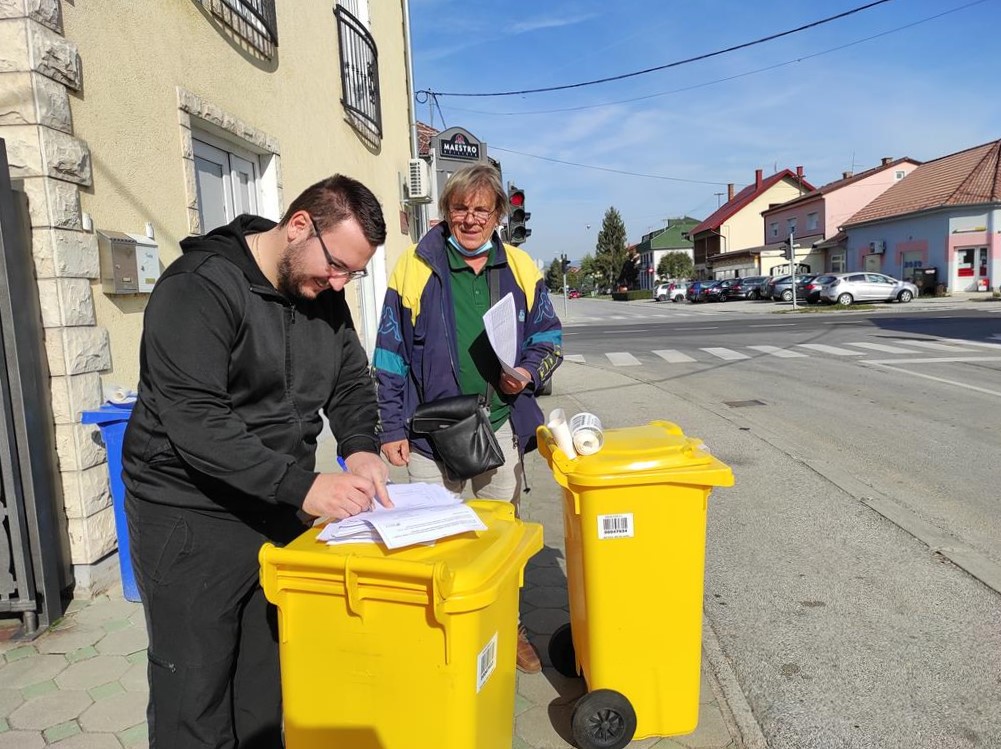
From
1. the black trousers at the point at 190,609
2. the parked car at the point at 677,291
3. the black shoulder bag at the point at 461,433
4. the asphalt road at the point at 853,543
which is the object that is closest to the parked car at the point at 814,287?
the parked car at the point at 677,291

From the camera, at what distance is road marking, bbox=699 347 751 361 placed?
14.3 m

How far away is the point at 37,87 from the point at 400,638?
10.6 ft

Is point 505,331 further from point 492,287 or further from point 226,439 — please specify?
point 226,439

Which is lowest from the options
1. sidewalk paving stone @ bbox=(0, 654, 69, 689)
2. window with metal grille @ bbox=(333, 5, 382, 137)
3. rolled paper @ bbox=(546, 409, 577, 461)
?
sidewalk paving stone @ bbox=(0, 654, 69, 689)

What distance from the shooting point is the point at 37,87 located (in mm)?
3297

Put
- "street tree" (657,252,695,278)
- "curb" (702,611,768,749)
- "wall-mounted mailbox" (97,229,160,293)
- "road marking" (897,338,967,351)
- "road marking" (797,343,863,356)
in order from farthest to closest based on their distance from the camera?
"street tree" (657,252,695,278) → "road marking" (897,338,967,351) → "road marking" (797,343,863,356) → "wall-mounted mailbox" (97,229,160,293) → "curb" (702,611,768,749)

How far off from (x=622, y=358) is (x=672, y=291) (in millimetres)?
38331

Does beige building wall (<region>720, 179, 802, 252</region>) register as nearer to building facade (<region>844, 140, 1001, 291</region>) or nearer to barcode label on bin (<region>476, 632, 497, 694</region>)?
building facade (<region>844, 140, 1001, 291</region>)

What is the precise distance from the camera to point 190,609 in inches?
72.6

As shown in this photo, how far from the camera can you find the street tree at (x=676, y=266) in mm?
73562

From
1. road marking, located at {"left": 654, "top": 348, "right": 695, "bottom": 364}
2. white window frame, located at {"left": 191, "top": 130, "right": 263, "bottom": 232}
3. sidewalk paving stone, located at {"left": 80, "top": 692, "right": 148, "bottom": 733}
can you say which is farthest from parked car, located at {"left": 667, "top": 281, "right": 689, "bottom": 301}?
sidewalk paving stone, located at {"left": 80, "top": 692, "right": 148, "bottom": 733}

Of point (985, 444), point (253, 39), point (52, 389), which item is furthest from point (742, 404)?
point (52, 389)

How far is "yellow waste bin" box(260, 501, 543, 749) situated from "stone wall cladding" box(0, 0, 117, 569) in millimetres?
2392

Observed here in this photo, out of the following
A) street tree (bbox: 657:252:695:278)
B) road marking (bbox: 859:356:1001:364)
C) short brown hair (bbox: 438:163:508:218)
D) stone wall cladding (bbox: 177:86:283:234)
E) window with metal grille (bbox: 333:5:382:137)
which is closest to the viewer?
short brown hair (bbox: 438:163:508:218)
